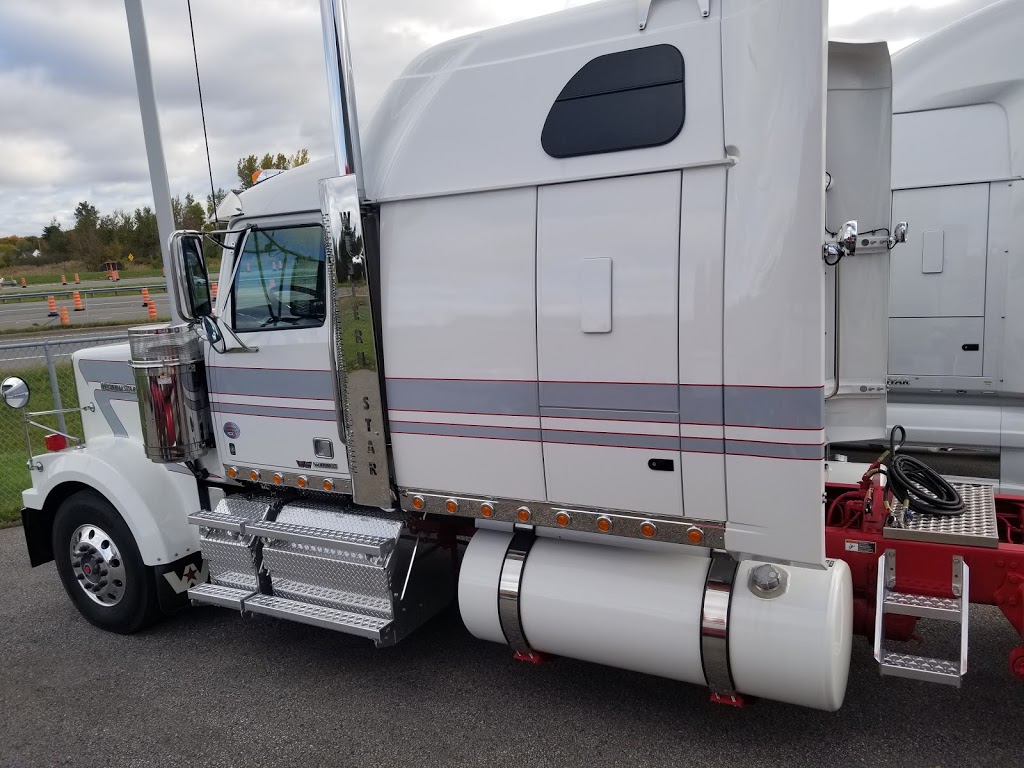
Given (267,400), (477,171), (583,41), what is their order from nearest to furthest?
(583,41) < (477,171) < (267,400)

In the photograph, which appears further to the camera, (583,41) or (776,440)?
(583,41)

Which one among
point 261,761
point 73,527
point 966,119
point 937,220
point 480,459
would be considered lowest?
point 261,761

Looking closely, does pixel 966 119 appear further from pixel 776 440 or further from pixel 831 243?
pixel 776 440

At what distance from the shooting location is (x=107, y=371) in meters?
5.09

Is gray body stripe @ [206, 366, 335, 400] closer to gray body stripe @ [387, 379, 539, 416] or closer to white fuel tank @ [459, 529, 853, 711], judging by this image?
gray body stripe @ [387, 379, 539, 416]

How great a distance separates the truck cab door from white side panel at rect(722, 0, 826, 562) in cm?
199

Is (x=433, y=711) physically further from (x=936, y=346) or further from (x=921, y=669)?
(x=936, y=346)

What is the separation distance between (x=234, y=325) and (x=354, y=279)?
1009 millimetres

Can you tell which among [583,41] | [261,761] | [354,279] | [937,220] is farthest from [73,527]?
[937,220]

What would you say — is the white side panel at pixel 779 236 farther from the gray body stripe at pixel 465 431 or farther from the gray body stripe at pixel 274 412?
the gray body stripe at pixel 274 412

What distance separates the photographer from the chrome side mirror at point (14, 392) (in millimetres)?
4828

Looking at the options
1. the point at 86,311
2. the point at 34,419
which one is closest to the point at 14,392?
the point at 34,419

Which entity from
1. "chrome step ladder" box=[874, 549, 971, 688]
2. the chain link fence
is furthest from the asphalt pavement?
the chain link fence

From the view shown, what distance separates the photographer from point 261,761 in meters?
3.58
